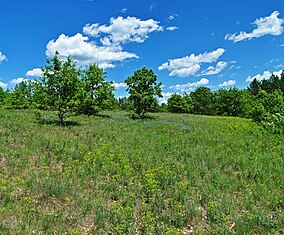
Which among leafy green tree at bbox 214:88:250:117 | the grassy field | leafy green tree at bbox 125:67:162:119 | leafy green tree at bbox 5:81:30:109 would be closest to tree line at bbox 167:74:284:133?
leafy green tree at bbox 214:88:250:117

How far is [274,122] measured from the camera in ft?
56.7

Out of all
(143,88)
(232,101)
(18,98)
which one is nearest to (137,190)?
(143,88)

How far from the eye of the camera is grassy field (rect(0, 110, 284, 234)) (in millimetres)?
5453

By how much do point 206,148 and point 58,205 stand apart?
7833 millimetres

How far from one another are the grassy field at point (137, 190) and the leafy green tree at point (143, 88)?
18.5m

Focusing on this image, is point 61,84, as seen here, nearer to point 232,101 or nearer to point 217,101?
point 232,101

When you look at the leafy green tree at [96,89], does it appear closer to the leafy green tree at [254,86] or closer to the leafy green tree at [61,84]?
the leafy green tree at [61,84]

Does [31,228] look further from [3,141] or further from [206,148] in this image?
[206,148]

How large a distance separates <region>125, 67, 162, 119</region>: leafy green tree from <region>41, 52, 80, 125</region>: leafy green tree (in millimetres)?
11961

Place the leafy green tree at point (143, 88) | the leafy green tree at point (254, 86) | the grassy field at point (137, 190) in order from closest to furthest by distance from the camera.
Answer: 1. the grassy field at point (137, 190)
2. the leafy green tree at point (143, 88)
3. the leafy green tree at point (254, 86)

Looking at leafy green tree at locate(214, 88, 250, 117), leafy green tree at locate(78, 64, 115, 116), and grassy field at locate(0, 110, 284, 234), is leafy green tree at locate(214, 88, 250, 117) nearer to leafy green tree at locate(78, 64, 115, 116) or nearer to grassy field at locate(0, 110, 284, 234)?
leafy green tree at locate(78, 64, 115, 116)

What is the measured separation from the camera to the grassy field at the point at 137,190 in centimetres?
545

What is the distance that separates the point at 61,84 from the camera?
56.8 ft

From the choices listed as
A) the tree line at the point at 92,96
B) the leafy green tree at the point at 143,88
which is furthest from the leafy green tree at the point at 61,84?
the leafy green tree at the point at 143,88
